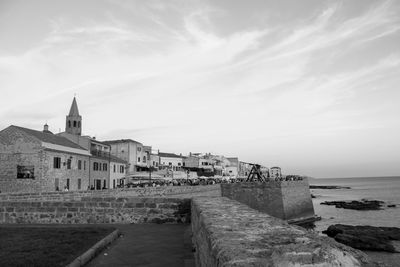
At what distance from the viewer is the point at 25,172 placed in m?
36.3

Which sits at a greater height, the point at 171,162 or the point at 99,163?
the point at 171,162

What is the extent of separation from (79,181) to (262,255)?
43671mm

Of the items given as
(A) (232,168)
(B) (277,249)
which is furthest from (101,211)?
(A) (232,168)

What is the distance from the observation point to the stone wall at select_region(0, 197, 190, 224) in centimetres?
1212

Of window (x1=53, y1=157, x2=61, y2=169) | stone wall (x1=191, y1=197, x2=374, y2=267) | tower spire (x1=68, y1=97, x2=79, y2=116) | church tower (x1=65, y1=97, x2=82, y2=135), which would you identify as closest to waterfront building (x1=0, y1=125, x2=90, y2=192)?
window (x1=53, y1=157, x2=61, y2=169)

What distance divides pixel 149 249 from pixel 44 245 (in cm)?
228

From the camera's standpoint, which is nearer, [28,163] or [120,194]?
[120,194]

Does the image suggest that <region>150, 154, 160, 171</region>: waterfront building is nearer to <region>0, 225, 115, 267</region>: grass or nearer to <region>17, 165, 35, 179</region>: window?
<region>17, 165, 35, 179</region>: window

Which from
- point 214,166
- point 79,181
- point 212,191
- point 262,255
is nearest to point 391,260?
point 262,255

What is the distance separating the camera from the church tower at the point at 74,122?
6501 centimetres

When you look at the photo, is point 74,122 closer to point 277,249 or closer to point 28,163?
point 28,163

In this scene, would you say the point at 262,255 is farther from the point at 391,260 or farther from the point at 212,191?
the point at 212,191

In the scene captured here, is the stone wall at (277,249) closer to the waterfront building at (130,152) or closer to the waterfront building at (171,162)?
the waterfront building at (130,152)

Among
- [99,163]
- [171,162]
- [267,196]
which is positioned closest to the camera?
[267,196]
